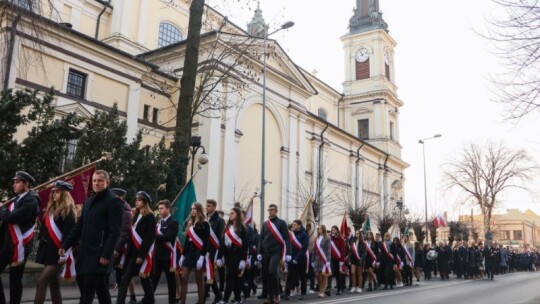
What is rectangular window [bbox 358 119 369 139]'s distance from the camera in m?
58.9

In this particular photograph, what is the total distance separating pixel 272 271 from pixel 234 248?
985 mm

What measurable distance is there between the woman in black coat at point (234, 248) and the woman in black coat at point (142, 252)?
7.69 ft

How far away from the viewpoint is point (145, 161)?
1727 cm

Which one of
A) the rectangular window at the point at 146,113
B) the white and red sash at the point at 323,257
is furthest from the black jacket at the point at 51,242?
the rectangular window at the point at 146,113

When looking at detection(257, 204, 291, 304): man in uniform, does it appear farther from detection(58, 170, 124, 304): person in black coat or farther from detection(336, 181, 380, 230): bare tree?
detection(336, 181, 380, 230): bare tree

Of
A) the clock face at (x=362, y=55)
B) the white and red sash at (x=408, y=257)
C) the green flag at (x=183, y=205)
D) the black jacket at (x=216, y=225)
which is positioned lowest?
the white and red sash at (x=408, y=257)

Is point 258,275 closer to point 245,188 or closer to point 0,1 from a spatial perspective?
point 0,1

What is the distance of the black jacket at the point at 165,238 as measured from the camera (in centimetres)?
950

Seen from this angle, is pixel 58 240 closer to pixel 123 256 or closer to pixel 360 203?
pixel 123 256

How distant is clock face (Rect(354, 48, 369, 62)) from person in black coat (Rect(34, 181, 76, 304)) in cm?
5565

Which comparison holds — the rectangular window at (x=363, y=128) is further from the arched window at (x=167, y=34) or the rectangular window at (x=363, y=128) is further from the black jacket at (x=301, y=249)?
the black jacket at (x=301, y=249)

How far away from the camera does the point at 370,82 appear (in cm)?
5878

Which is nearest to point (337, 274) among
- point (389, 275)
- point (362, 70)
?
point (389, 275)

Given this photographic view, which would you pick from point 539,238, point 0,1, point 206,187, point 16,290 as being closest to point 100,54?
point 206,187
